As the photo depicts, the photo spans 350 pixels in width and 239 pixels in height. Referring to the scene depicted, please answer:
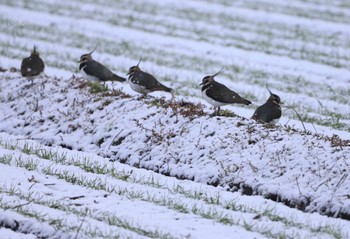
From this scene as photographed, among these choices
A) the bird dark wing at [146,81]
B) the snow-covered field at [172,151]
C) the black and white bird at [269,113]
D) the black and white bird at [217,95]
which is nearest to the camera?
the snow-covered field at [172,151]

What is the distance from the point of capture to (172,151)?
31.0ft

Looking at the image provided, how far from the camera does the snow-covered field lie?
23.1ft

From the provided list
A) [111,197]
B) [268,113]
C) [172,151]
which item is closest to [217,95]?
[268,113]

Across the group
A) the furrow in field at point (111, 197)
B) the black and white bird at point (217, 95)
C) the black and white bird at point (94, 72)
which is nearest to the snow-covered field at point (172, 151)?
the furrow in field at point (111, 197)

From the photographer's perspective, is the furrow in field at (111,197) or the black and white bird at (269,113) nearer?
the furrow in field at (111,197)

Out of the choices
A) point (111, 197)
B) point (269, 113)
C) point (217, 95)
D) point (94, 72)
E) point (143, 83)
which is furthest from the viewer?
point (94, 72)

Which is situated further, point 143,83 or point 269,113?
point 143,83

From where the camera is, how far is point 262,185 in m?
8.23

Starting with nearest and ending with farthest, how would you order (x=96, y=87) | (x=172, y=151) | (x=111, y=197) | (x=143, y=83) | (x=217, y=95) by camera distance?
(x=111, y=197) → (x=172, y=151) → (x=217, y=95) → (x=143, y=83) → (x=96, y=87)

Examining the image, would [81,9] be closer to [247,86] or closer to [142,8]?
[142,8]

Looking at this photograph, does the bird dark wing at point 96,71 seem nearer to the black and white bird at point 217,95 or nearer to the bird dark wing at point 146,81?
the bird dark wing at point 146,81

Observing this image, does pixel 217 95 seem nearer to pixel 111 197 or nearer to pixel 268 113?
pixel 268 113

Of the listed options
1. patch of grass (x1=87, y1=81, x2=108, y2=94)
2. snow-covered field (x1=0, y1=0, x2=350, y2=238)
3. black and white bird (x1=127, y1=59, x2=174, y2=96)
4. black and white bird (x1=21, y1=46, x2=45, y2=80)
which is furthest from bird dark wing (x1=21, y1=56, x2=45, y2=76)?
black and white bird (x1=127, y1=59, x2=174, y2=96)

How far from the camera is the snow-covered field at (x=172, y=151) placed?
23.1 feet
